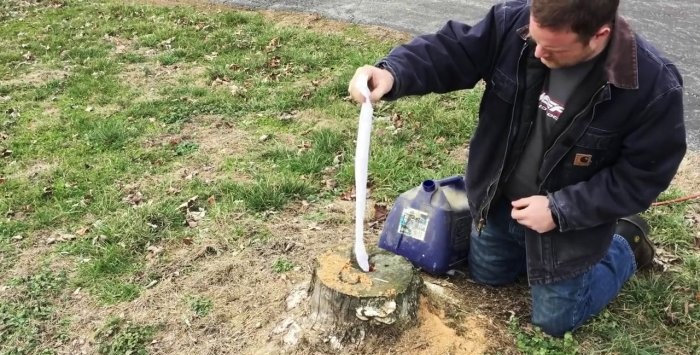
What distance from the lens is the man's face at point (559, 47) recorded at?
8.00 feet

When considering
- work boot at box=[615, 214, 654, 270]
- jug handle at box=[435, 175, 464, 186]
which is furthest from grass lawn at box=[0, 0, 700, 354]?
jug handle at box=[435, 175, 464, 186]

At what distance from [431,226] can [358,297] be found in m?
0.80

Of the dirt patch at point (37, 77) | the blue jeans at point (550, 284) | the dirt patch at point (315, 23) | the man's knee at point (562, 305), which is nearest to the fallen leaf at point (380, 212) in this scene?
the blue jeans at point (550, 284)

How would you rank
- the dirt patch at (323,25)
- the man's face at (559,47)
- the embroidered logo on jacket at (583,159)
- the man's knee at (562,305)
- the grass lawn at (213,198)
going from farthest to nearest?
1. the dirt patch at (323,25)
2. the grass lawn at (213,198)
3. the man's knee at (562,305)
4. the embroidered logo on jacket at (583,159)
5. the man's face at (559,47)

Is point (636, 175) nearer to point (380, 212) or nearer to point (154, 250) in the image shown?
point (380, 212)

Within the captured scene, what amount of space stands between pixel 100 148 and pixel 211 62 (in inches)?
88.3

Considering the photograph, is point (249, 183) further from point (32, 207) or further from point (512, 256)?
point (512, 256)

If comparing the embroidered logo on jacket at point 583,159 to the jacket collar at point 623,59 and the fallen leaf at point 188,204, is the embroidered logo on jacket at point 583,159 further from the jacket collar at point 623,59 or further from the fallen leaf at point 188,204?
the fallen leaf at point 188,204

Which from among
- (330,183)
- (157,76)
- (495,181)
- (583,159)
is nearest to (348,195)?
(330,183)

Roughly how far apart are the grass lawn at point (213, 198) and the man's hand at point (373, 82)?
3.65 ft

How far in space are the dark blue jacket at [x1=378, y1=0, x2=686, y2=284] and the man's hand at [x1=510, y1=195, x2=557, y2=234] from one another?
42mm

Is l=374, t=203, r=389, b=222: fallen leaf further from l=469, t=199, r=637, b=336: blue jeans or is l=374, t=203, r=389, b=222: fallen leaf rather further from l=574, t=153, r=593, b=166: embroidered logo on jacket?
l=574, t=153, r=593, b=166: embroidered logo on jacket

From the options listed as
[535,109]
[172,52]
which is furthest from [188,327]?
[172,52]

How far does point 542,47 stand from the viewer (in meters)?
2.55
